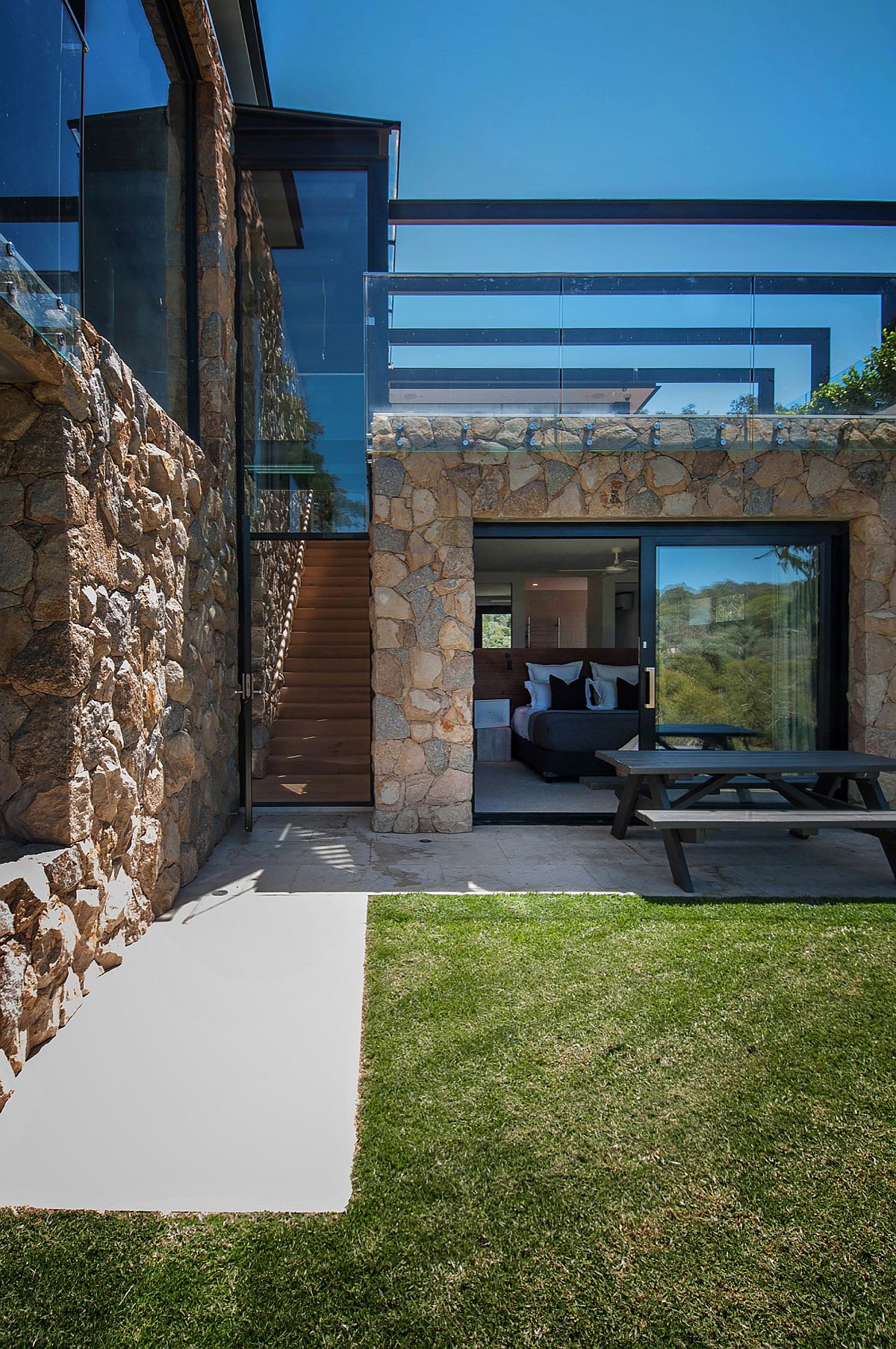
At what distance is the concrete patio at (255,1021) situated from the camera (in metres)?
1.97

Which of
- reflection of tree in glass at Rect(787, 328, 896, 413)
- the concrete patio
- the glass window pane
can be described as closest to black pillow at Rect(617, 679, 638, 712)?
the concrete patio

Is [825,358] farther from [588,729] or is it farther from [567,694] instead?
[567,694]

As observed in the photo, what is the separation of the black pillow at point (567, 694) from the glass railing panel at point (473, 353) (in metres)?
4.18

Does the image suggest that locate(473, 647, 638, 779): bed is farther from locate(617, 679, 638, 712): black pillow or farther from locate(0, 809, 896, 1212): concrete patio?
locate(0, 809, 896, 1212): concrete patio

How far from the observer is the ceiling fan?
11695mm

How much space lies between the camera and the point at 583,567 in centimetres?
1285

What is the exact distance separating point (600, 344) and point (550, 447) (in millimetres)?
854

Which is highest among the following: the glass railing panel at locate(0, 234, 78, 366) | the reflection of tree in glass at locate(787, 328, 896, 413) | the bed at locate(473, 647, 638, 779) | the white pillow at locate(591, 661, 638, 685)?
the reflection of tree in glass at locate(787, 328, 896, 413)

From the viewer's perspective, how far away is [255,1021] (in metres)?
2.78

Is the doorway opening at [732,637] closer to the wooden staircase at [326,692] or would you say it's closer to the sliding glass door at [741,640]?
the sliding glass door at [741,640]

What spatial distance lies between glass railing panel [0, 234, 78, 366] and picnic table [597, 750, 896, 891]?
11.1ft

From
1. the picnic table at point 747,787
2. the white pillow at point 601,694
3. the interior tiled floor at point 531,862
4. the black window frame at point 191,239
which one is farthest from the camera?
the white pillow at point 601,694

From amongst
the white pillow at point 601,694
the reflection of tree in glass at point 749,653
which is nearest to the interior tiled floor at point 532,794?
the reflection of tree in glass at point 749,653

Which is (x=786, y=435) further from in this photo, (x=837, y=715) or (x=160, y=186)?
(x=160, y=186)
